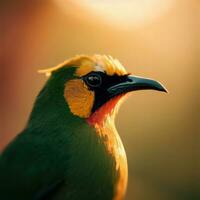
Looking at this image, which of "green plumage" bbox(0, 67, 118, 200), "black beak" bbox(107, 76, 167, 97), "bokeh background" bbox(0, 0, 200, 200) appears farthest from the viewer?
"bokeh background" bbox(0, 0, 200, 200)

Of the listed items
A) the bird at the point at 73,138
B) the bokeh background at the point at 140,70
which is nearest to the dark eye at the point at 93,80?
the bird at the point at 73,138

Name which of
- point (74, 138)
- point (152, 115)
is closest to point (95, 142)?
point (74, 138)

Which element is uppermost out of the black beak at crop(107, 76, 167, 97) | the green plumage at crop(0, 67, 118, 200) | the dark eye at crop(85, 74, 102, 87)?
the dark eye at crop(85, 74, 102, 87)

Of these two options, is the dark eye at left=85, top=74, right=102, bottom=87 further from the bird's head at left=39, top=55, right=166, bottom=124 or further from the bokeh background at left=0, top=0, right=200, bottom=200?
the bokeh background at left=0, top=0, right=200, bottom=200

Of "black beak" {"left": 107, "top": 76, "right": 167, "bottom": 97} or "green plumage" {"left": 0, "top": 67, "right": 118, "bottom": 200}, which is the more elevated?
"black beak" {"left": 107, "top": 76, "right": 167, "bottom": 97}

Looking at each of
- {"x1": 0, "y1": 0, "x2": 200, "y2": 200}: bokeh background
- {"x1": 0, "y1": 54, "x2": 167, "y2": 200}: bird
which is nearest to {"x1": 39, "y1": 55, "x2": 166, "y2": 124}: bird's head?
{"x1": 0, "y1": 54, "x2": 167, "y2": 200}: bird

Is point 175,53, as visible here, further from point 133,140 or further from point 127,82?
point 127,82

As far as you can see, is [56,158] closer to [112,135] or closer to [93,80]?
[112,135]
